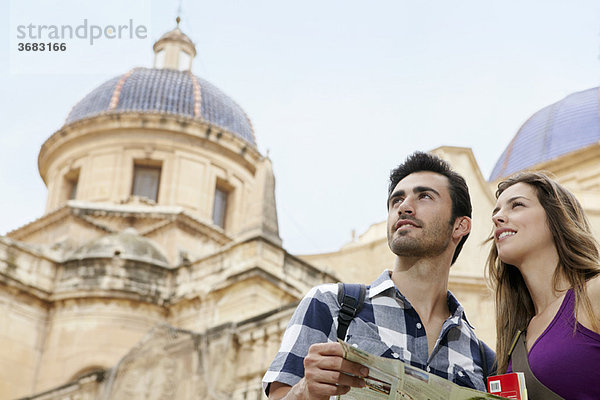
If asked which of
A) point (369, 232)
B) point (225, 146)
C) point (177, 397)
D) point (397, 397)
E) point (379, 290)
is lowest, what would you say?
point (397, 397)

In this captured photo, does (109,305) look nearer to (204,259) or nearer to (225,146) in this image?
(204,259)

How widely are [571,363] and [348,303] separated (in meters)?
0.81

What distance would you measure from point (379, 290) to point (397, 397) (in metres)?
0.80

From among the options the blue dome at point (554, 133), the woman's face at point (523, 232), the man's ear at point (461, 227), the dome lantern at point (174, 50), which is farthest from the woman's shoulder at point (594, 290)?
the dome lantern at point (174, 50)

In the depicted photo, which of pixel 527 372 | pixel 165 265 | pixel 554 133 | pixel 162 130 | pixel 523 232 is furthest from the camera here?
pixel 554 133

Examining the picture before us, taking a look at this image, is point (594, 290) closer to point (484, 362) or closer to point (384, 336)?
point (484, 362)

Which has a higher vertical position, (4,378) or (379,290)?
(4,378)

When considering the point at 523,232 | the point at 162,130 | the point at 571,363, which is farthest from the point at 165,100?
Result: the point at 571,363

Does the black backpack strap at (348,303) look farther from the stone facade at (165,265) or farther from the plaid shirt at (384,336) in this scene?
the stone facade at (165,265)

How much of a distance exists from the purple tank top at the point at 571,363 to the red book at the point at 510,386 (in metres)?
0.14

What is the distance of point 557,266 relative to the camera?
3068mm

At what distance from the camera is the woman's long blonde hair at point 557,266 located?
9.78 feet

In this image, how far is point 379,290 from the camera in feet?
10.4

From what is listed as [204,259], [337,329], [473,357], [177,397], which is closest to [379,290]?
[337,329]
